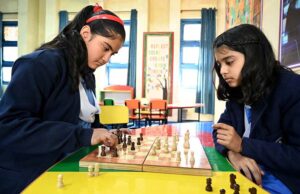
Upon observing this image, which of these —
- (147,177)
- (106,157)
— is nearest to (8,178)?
(106,157)

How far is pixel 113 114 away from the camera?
2607 mm

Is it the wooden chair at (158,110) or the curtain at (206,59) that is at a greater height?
the curtain at (206,59)

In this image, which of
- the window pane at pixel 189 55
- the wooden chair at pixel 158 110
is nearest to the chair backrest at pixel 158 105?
the wooden chair at pixel 158 110

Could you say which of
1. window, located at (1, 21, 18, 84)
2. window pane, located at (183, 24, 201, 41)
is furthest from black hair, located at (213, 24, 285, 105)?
window, located at (1, 21, 18, 84)

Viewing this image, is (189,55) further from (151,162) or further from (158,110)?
(151,162)

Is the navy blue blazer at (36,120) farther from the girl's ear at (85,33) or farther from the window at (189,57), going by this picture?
the window at (189,57)

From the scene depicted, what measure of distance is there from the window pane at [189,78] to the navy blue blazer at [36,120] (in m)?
6.59

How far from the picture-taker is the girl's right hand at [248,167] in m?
0.99

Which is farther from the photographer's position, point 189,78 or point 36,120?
point 189,78

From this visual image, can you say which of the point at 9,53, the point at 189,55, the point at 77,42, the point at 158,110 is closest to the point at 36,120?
the point at 77,42

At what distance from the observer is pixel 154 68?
24.8 ft

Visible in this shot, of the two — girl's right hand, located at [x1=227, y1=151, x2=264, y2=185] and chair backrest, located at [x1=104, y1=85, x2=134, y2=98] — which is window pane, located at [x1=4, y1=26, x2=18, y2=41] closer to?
chair backrest, located at [x1=104, y1=85, x2=134, y2=98]

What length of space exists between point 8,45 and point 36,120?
885 centimetres

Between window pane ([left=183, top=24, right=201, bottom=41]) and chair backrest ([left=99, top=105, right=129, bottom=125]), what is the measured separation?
5.54 metres
